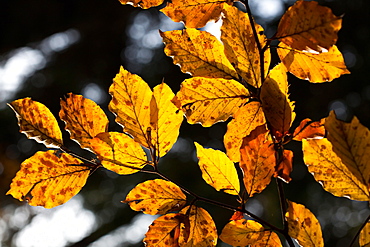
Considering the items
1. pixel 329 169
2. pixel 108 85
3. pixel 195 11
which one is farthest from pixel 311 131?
pixel 108 85

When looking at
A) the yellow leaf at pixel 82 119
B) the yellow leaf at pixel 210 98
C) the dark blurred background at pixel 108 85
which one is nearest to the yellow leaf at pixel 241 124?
the yellow leaf at pixel 210 98

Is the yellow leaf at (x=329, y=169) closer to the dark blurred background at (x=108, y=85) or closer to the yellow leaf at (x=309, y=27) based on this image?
the yellow leaf at (x=309, y=27)

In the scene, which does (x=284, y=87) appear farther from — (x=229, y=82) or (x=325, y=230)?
(x=325, y=230)

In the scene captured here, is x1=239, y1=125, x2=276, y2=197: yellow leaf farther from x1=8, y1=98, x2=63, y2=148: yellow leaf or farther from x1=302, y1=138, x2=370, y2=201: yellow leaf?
x1=8, y1=98, x2=63, y2=148: yellow leaf

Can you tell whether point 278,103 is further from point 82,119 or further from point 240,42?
point 82,119

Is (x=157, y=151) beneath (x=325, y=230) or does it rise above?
above

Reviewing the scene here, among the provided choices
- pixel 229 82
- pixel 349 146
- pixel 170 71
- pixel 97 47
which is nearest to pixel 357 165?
pixel 349 146
